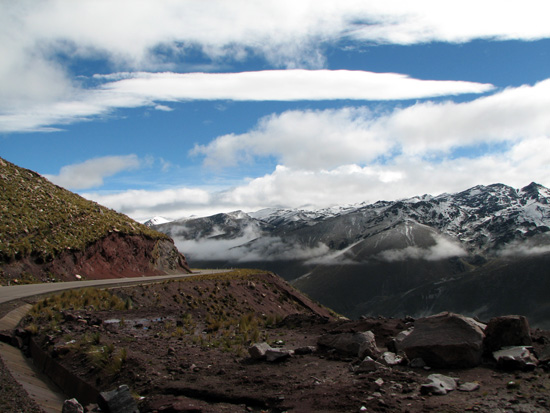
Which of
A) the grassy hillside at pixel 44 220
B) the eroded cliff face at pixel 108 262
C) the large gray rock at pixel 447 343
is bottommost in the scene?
the large gray rock at pixel 447 343

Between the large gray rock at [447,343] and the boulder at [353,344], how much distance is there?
3.19 ft

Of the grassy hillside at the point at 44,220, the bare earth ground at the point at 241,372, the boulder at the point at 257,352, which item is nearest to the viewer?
the bare earth ground at the point at 241,372

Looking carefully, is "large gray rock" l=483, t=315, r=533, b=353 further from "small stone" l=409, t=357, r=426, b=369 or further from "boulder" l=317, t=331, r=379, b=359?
"boulder" l=317, t=331, r=379, b=359

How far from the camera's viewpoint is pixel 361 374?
460 inches

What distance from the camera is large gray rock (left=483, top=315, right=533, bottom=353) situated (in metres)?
13.0

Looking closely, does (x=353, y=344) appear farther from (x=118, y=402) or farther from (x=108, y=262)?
(x=108, y=262)

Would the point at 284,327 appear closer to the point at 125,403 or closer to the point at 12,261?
the point at 125,403

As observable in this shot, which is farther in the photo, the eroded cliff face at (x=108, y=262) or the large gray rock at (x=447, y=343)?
the eroded cliff face at (x=108, y=262)

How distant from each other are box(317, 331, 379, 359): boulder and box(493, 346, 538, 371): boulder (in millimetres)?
3375

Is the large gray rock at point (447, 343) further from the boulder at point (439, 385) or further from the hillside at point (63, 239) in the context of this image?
the hillside at point (63, 239)

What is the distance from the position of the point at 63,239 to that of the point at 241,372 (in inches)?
1302

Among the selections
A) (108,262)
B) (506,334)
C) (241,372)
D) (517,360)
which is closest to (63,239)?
(108,262)

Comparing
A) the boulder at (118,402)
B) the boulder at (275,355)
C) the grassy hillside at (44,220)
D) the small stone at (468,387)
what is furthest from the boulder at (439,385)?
the grassy hillside at (44,220)

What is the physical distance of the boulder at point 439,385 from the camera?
997 centimetres
